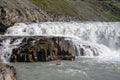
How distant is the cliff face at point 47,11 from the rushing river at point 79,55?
587cm

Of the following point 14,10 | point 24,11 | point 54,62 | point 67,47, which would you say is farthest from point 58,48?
point 24,11

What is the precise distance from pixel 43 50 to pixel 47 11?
63894 millimetres

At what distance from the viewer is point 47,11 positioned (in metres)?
100

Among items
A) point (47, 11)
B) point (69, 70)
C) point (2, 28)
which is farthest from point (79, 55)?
point (47, 11)

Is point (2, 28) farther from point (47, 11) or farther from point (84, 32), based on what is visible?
point (47, 11)

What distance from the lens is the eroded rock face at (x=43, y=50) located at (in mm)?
36562

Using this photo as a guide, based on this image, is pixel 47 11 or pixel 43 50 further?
pixel 47 11

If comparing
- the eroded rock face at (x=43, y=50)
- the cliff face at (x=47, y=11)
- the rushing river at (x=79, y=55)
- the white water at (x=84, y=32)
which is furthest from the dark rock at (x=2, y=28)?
the eroded rock face at (x=43, y=50)

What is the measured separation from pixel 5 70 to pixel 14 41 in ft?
74.8

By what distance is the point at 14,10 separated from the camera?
221 ft

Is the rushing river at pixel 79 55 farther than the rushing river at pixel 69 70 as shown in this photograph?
Yes

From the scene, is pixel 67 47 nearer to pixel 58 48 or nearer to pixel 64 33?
pixel 58 48

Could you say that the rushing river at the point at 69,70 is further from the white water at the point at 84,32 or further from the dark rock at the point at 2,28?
the dark rock at the point at 2,28

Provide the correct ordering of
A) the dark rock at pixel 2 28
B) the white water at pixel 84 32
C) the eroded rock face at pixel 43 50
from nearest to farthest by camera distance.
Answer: the eroded rock face at pixel 43 50 → the white water at pixel 84 32 → the dark rock at pixel 2 28
